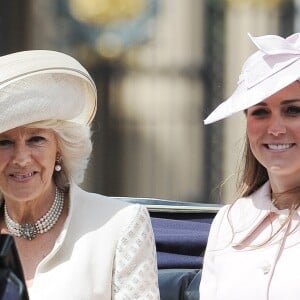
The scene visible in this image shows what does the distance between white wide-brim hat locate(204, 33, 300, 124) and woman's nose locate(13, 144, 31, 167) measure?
46 centimetres

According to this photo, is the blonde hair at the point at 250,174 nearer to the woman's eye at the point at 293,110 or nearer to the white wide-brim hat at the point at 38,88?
the woman's eye at the point at 293,110

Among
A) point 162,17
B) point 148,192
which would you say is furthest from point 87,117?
point 162,17

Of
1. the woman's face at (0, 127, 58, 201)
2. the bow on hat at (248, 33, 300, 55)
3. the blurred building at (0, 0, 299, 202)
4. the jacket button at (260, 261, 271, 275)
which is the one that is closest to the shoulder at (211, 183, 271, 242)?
the jacket button at (260, 261, 271, 275)

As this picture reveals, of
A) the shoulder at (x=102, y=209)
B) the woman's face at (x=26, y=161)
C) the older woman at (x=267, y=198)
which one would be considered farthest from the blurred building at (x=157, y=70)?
the older woman at (x=267, y=198)

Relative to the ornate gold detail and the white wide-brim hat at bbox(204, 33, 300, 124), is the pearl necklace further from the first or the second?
the ornate gold detail

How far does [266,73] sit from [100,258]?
2.09ft

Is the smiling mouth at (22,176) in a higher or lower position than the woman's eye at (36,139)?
lower

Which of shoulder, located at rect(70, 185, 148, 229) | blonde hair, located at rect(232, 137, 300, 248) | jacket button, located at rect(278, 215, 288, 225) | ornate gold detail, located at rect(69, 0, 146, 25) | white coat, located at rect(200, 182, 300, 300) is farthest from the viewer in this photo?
ornate gold detail, located at rect(69, 0, 146, 25)

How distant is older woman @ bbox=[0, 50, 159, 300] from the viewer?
3.23 m

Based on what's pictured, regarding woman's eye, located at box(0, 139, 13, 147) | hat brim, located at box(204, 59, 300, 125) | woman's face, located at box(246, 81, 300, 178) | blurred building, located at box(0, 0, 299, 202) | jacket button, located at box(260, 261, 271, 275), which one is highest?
hat brim, located at box(204, 59, 300, 125)

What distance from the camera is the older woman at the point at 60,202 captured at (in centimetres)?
323

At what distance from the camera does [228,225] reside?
126 inches

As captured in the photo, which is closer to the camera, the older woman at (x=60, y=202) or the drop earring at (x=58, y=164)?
the older woman at (x=60, y=202)

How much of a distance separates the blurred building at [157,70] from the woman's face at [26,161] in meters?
5.77
